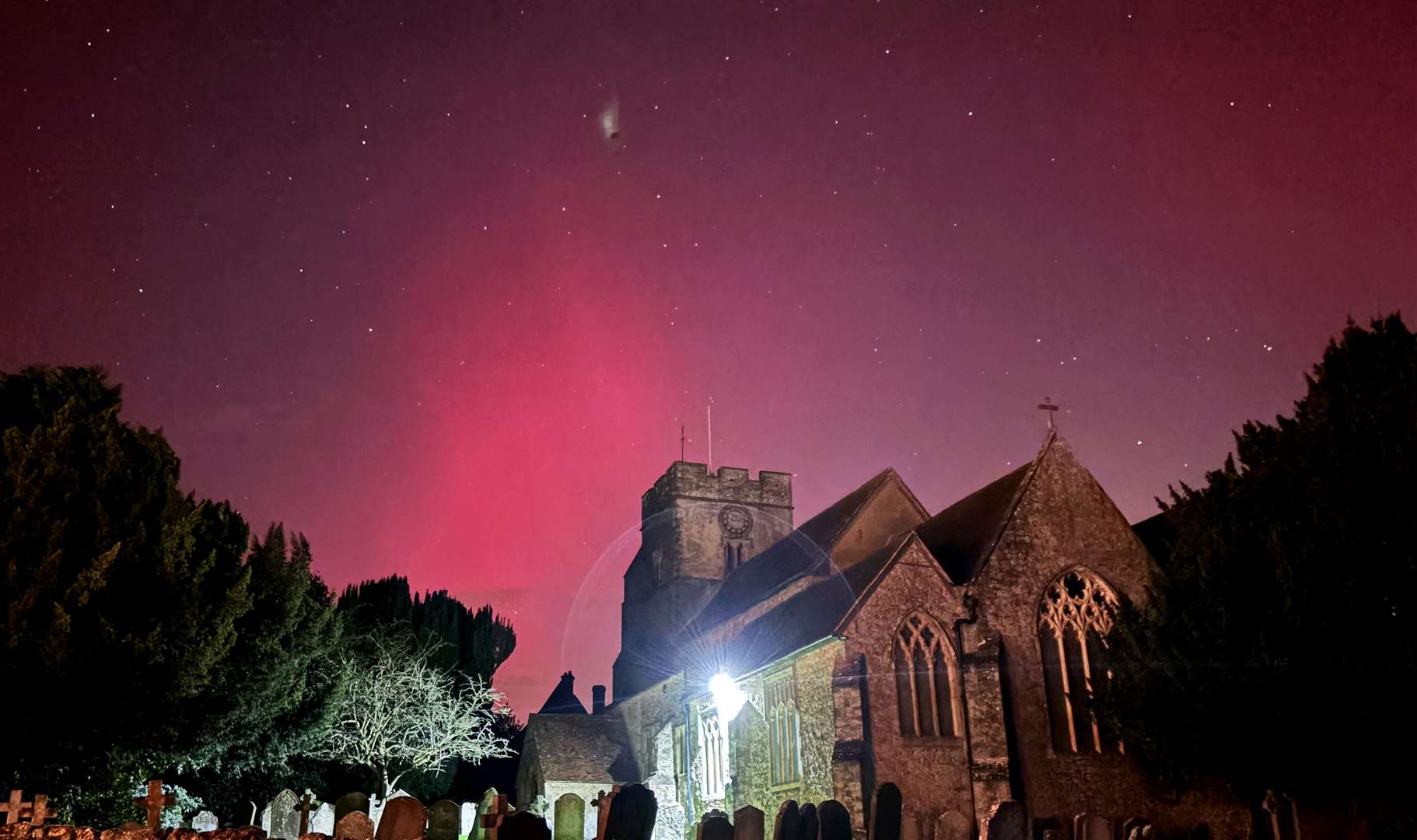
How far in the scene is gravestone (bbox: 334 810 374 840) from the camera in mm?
8016

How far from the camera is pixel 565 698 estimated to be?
243 feet

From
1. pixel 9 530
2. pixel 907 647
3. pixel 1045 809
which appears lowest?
pixel 1045 809

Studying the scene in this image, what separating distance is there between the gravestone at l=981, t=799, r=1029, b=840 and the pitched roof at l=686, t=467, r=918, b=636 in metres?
23.6

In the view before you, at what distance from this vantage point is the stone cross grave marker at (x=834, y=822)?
7.71m

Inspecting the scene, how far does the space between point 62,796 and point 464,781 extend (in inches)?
1348

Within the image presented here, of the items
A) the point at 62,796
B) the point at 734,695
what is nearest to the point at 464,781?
the point at 734,695

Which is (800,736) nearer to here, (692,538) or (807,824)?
(807,824)

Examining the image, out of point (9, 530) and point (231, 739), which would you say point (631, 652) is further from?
point (9, 530)

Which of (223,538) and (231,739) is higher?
(223,538)

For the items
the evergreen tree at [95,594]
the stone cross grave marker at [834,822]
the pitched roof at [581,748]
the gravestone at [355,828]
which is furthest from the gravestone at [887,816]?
the pitched roof at [581,748]

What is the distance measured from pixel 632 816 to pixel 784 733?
1797 centimetres

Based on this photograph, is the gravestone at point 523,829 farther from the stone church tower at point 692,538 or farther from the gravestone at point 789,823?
the stone church tower at point 692,538

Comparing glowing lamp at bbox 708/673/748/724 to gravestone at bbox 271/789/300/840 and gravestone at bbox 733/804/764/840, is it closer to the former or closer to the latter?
gravestone at bbox 271/789/300/840

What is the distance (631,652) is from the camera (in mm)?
49250
